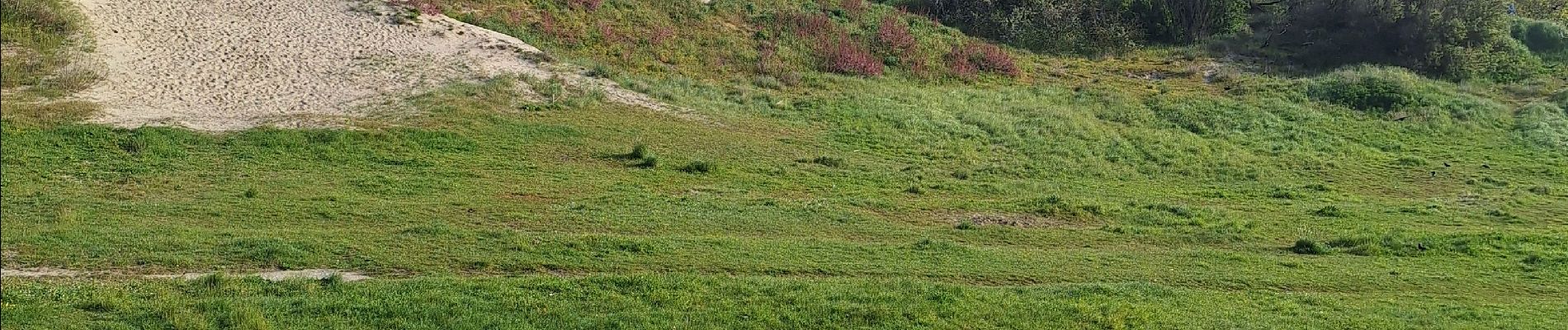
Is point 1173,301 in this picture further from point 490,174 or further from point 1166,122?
point 1166,122

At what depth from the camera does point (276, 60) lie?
84.0 ft

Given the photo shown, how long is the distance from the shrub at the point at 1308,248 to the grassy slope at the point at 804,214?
185 millimetres

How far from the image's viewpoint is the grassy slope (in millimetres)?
12555

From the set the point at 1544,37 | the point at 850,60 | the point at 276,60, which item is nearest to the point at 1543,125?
the point at 1544,37

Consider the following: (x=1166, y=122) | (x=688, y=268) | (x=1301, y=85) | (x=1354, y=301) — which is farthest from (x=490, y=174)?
(x=1301, y=85)

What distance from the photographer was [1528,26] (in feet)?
135

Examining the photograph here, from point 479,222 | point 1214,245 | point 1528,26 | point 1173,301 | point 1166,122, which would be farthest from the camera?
point 1528,26

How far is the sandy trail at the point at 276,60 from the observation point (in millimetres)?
22469

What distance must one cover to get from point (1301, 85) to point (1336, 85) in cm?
85

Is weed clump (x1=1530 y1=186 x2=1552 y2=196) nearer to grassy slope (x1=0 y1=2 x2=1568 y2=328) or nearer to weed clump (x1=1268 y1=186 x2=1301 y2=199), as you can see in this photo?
grassy slope (x1=0 y1=2 x2=1568 y2=328)

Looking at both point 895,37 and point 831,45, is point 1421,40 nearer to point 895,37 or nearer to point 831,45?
point 895,37

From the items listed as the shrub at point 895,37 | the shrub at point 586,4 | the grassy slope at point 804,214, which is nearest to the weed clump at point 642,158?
the grassy slope at point 804,214

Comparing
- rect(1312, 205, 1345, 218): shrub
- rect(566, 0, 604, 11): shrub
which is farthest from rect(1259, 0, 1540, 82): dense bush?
rect(566, 0, 604, 11): shrub

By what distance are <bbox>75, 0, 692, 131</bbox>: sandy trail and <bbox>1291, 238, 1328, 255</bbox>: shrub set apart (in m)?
13.1
